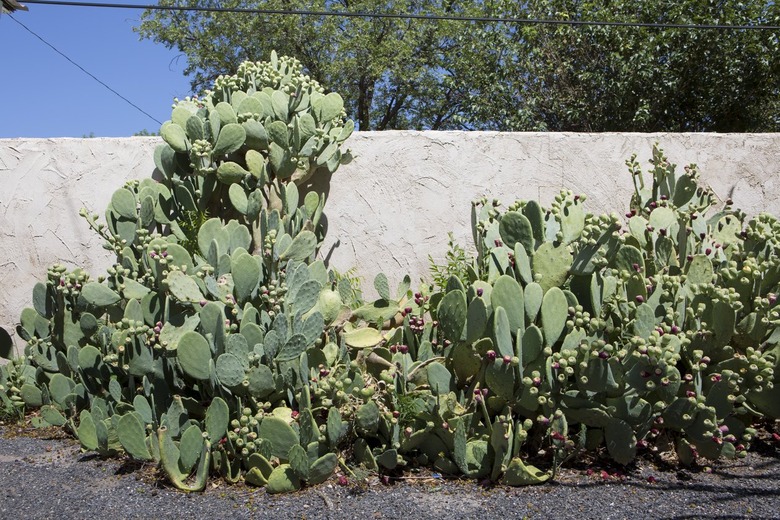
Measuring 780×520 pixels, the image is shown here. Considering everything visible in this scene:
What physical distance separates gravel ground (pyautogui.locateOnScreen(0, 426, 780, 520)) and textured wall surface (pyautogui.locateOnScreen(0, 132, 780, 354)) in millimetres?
1946

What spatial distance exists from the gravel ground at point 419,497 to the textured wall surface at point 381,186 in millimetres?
1946

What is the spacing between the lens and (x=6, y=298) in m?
5.57

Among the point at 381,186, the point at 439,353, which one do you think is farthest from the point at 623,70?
the point at 439,353

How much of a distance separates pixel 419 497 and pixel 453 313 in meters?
0.87

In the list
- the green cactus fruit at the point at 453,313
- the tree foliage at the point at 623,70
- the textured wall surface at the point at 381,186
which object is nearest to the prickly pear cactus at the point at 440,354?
the green cactus fruit at the point at 453,313

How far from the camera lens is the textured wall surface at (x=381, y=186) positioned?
5449 millimetres

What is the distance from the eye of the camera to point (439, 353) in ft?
13.4

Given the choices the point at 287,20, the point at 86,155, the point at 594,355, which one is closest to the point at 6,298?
the point at 86,155

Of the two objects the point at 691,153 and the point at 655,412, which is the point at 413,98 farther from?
the point at 655,412

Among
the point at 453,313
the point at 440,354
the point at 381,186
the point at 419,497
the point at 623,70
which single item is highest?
the point at 623,70

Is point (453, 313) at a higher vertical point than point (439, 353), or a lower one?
higher

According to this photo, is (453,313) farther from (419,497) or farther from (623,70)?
(623,70)

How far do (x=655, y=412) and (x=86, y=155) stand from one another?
13.2ft

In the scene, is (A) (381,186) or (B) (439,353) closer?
(B) (439,353)
